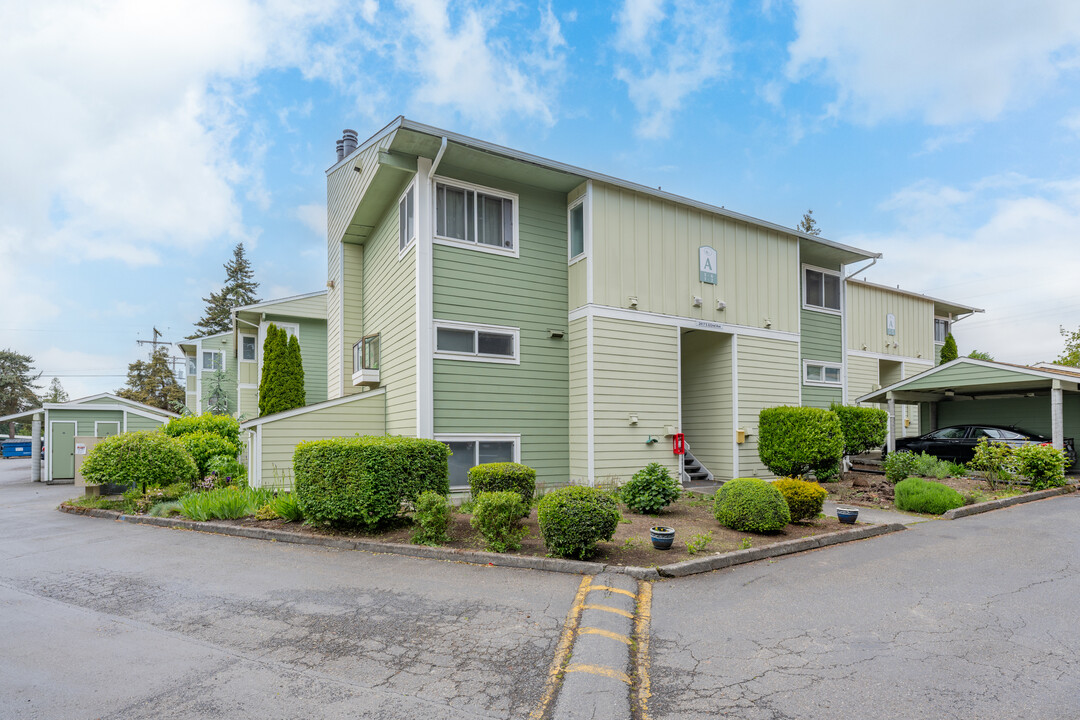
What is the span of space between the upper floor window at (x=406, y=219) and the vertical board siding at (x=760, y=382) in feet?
26.4

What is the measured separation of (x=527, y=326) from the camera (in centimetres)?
1177

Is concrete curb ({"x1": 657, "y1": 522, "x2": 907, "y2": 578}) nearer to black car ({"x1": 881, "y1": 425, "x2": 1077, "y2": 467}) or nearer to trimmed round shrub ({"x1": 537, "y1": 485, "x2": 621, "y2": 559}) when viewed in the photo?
trimmed round shrub ({"x1": 537, "y1": 485, "x2": 621, "y2": 559})

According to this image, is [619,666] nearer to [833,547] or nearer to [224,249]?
[833,547]

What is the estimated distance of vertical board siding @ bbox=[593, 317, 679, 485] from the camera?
453 inches

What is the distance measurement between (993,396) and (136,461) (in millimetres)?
23603

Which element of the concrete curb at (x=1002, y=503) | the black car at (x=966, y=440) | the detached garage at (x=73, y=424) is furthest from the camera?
the detached garage at (x=73, y=424)

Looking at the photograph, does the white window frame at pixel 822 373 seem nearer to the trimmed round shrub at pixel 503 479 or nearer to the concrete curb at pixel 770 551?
the concrete curb at pixel 770 551

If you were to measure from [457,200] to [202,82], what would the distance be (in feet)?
24.4

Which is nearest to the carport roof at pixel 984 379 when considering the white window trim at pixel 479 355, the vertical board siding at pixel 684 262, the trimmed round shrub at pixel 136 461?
the vertical board siding at pixel 684 262

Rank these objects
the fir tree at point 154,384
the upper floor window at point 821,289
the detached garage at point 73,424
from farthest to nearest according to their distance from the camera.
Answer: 1. the fir tree at point 154,384
2. the detached garage at point 73,424
3. the upper floor window at point 821,289

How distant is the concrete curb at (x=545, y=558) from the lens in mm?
5945

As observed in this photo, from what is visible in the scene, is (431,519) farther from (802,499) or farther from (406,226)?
(406,226)

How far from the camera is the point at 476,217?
11492 mm

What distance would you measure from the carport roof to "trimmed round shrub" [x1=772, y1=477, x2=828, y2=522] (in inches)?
382
